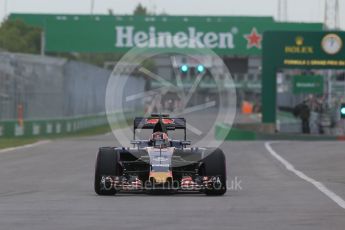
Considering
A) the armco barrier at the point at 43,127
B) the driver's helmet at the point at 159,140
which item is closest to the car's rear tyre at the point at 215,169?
the driver's helmet at the point at 159,140

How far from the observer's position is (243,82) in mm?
127625

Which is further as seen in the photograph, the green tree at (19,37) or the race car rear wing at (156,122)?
the green tree at (19,37)

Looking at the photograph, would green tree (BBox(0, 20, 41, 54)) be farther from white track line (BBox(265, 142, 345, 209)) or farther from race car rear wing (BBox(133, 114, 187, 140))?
race car rear wing (BBox(133, 114, 187, 140))

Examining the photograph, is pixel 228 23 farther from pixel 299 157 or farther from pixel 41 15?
pixel 299 157

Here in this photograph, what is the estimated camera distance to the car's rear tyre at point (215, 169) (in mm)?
17250

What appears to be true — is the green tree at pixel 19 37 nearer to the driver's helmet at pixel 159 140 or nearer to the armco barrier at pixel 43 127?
the armco barrier at pixel 43 127

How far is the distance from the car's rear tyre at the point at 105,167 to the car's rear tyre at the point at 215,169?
4.44 ft

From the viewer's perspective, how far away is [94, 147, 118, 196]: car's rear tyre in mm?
17172

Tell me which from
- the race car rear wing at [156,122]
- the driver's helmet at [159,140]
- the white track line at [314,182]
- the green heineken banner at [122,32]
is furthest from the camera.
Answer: the green heineken banner at [122,32]

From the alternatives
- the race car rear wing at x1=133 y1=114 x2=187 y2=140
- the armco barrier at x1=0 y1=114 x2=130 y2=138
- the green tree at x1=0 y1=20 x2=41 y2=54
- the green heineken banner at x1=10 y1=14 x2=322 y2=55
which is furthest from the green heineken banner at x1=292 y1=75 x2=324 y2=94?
the green tree at x1=0 y1=20 x2=41 y2=54

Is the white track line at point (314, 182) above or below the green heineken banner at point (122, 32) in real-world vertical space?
below

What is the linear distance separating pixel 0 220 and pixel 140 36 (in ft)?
162

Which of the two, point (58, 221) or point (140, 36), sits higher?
point (140, 36)

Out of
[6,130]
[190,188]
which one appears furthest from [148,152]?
[6,130]
